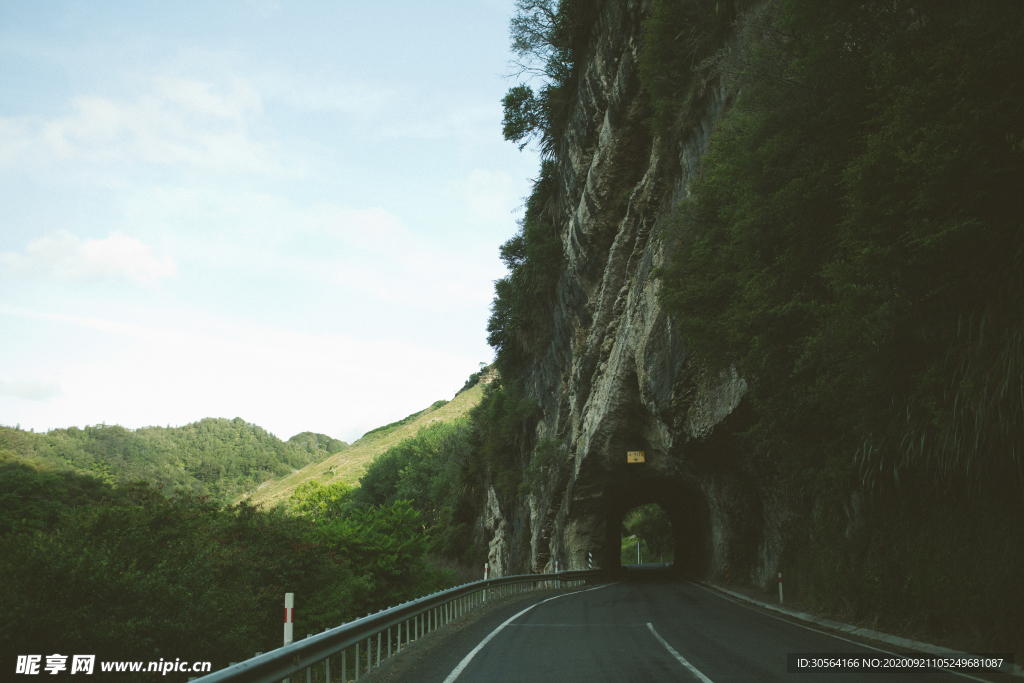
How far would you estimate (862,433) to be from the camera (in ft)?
36.4

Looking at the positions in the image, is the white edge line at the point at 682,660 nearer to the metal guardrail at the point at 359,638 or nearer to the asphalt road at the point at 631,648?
the asphalt road at the point at 631,648

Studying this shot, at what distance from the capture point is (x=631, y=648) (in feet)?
30.8

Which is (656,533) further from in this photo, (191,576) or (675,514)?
(191,576)

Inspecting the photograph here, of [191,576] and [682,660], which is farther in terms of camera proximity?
[191,576]

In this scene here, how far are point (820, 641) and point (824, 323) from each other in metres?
5.22

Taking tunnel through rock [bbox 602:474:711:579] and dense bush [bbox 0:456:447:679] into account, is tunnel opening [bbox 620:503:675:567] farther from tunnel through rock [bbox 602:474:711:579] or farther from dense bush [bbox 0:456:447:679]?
dense bush [bbox 0:456:447:679]

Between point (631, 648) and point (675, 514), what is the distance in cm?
3530

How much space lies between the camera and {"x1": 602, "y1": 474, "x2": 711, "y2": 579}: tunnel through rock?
3222 cm

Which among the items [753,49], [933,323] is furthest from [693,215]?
[933,323]

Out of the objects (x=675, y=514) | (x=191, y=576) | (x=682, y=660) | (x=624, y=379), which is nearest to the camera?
(x=682, y=660)

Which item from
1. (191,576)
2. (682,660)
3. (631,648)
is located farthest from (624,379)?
(682,660)

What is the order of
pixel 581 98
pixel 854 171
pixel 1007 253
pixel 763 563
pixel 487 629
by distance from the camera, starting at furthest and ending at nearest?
1. pixel 581 98
2. pixel 763 563
3. pixel 487 629
4. pixel 854 171
5. pixel 1007 253

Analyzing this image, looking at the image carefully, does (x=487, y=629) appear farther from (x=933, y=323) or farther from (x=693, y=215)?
(x=693, y=215)

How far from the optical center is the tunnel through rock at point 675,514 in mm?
32219
